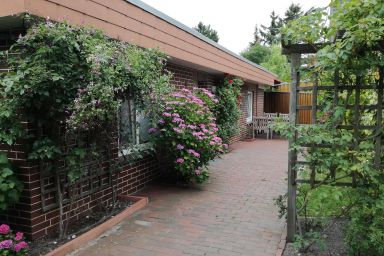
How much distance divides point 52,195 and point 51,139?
28.1 inches

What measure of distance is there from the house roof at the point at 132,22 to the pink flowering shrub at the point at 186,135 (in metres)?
1.00

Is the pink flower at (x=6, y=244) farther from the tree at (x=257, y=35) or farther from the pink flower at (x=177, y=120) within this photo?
the tree at (x=257, y=35)

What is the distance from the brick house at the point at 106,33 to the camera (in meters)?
3.53

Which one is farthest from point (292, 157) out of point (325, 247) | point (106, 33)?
point (106, 33)

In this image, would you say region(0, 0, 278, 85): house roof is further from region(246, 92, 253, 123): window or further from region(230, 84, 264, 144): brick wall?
region(246, 92, 253, 123): window

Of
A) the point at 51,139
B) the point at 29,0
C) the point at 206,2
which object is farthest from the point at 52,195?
the point at 206,2

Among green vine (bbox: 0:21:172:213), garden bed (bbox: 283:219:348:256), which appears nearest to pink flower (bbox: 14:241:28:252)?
green vine (bbox: 0:21:172:213)

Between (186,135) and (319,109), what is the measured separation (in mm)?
2664

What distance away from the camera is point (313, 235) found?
11.4 ft

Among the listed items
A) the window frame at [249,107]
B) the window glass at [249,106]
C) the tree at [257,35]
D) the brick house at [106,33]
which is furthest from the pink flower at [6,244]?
the tree at [257,35]

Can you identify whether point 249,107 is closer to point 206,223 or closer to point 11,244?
point 206,223

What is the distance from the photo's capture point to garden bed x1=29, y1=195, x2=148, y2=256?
11.5 ft

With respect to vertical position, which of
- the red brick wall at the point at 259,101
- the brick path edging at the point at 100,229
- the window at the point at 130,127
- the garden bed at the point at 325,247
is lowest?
the garden bed at the point at 325,247

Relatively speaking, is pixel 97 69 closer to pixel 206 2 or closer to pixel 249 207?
pixel 249 207
